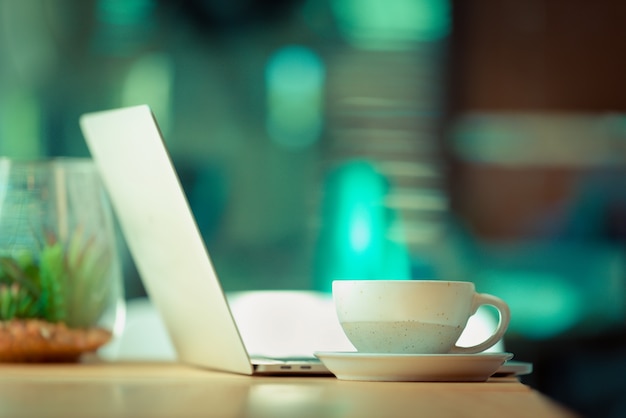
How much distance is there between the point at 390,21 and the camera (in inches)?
118

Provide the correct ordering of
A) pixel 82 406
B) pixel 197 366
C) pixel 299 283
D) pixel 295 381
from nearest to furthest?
pixel 82 406, pixel 295 381, pixel 197 366, pixel 299 283

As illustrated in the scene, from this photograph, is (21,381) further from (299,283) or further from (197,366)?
(299,283)

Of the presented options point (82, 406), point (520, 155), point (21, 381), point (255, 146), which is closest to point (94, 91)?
point (255, 146)

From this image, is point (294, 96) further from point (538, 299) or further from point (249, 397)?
point (249, 397)

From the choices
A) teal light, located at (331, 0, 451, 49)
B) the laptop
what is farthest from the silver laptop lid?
teal light, located at (331, 0, 451, 49)

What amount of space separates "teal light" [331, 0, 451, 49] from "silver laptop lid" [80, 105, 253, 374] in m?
2.11

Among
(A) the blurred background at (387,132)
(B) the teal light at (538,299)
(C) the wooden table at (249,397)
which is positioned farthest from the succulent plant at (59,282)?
(B) the teal light at (538,299)

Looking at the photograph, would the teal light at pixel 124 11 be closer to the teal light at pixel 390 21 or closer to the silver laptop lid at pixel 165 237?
the teal light at pixel 390 21

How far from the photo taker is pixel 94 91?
296 centimetres

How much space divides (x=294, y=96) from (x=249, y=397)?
97.8 inches

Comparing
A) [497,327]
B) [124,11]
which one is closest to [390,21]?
[124,11]

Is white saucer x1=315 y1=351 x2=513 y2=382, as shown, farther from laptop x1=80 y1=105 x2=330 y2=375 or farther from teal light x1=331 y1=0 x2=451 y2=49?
teal light x1=331 y1=0 x2=451 y2=49

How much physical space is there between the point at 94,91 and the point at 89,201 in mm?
2074

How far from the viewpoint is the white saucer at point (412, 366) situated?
65 centimetres
